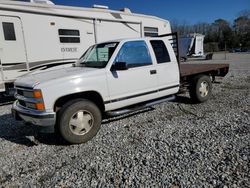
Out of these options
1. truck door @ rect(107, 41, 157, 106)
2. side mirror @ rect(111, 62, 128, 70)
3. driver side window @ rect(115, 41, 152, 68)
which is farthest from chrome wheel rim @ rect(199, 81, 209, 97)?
side mirror @ rect(111, 62, 128, 70)

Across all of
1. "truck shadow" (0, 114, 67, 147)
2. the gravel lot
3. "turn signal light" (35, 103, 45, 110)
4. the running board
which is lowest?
the gravel lot

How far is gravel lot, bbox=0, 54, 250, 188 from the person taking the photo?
283 cm

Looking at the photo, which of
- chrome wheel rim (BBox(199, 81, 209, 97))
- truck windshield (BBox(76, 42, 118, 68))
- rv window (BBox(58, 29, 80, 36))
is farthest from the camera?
rv window (BBox(58, 29, 80, 36))

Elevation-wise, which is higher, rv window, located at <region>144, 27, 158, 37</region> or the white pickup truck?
rv window, located at <region>144, 27, 158, 37</region>

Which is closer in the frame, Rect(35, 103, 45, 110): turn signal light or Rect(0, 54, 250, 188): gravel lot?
Rect(0, 54, 250, 188): gravel lot

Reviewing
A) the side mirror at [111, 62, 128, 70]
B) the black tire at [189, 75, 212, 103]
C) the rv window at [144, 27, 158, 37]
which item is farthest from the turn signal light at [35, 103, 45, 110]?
the rv window at [144, 27, 158, 37]

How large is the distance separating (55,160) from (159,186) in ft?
5.78

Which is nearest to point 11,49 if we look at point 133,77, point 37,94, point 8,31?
point 8,31

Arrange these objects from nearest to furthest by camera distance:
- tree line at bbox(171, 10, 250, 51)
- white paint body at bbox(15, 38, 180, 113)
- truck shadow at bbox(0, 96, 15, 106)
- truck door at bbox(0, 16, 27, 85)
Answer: white paint body at bbox(15, 38, 180, 113) → truck door at bbox(0, 16, 27, 85) → truck shadow at bbox(0, 96, 15, 106) → tree line at bbox(171, 10, 250, 51)

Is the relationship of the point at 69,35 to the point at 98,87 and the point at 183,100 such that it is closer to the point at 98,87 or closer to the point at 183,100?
the point at 98,87

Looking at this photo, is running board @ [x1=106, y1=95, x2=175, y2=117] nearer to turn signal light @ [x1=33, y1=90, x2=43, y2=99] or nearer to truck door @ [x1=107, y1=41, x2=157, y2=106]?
truck door @ [x1=107, y1=41, x2=157, y2=106]

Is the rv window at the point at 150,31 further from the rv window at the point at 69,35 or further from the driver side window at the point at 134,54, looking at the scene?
the driver side window at the point at 134,54

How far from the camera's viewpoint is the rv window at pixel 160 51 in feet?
16.5

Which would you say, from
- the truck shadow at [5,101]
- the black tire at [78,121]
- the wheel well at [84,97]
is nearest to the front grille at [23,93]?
the wheel well at [84,97]
